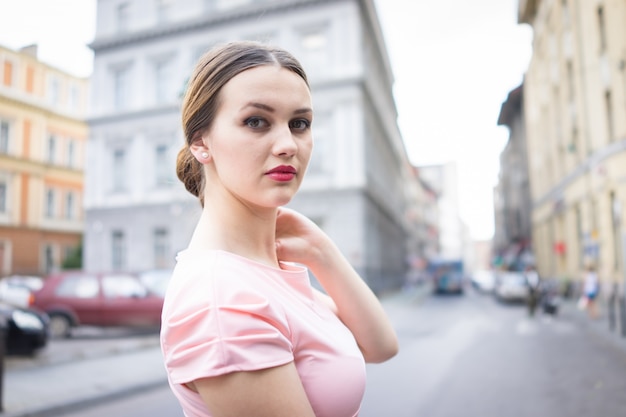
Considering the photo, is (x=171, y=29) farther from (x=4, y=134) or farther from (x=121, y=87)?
(x=4, y=134)

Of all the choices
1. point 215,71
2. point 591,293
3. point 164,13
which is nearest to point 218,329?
point 215,71

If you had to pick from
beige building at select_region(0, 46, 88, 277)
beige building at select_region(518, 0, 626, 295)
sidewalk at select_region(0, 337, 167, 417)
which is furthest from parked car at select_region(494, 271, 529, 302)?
beige building at select_region(0, 46, 88, 277)

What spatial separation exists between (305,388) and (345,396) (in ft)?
0.32

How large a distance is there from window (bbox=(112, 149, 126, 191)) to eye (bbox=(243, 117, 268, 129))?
104 ft

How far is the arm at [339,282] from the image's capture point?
4.75 feet

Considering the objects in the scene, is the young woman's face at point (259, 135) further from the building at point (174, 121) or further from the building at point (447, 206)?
the building at point (447, 206)

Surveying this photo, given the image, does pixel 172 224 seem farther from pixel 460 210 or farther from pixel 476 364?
pixel 460 210

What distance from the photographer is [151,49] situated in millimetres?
29766

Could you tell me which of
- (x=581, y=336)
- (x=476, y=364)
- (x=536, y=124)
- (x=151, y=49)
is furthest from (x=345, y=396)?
(x=536, y=124)

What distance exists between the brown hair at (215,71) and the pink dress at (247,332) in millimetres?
285

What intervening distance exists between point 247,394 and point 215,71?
0.64m

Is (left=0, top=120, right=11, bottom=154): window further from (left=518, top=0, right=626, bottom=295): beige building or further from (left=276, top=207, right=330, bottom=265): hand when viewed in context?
(left=518, top=0, right=626, bottom=295): beige building

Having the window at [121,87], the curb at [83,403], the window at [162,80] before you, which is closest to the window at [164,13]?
the window at [162,80]

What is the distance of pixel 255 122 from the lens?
3.62ft
